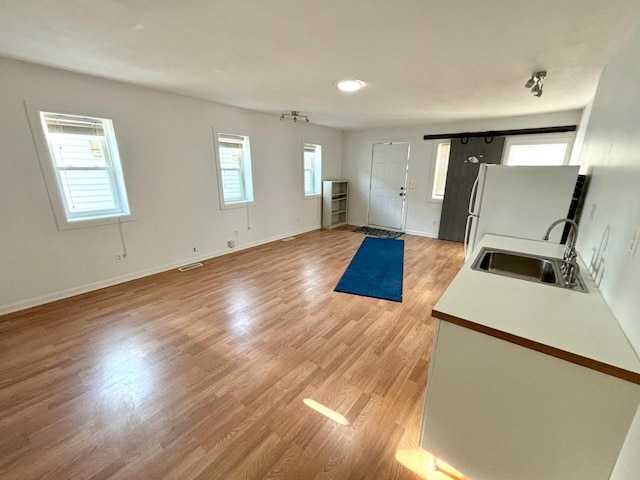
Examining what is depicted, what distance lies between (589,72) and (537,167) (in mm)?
980

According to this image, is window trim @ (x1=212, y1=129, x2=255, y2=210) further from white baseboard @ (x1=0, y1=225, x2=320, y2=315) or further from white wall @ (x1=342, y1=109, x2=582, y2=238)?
white wall @ (x1=342, y1=109, x2=582, y2=238)

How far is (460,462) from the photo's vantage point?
1.25 metres

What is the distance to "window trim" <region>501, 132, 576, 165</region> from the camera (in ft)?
14.2

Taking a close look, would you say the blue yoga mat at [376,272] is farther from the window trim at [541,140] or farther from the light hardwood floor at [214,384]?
the window trim at [541,140]

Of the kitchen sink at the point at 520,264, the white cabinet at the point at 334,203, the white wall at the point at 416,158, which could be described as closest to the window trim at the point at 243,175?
the white cabinet at the point at 334,203

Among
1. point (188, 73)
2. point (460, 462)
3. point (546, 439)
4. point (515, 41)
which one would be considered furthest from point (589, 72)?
point (188, 73)

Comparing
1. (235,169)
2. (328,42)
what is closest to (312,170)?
(235,169)

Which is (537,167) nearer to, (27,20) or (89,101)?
(27,20)

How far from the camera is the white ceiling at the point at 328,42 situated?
1.57 meters

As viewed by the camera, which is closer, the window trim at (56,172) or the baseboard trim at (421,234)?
the window trim at (56,172)


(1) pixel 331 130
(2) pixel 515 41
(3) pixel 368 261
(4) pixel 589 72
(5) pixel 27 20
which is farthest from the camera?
(1) pixel 331 130

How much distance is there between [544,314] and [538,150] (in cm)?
495

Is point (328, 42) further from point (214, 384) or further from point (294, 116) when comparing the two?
point (294, 116)

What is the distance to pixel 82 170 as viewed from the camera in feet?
10.0
